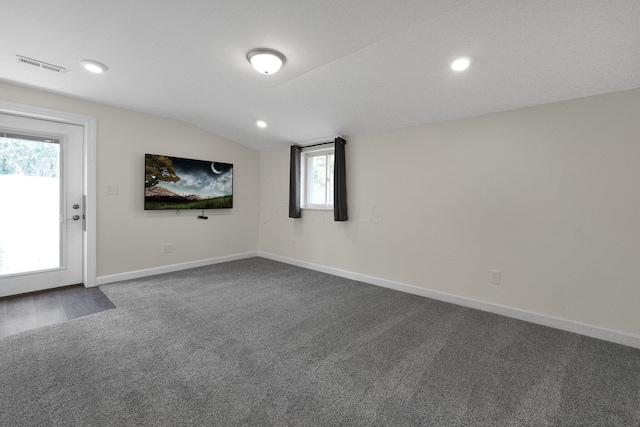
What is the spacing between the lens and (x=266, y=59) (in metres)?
2.32

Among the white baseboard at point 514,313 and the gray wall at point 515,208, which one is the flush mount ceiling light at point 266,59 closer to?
the gray wall at point 515,208

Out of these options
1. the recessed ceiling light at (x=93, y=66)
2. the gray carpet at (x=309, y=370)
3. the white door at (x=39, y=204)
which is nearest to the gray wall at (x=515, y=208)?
the gray carpet at (x=309, y=370)

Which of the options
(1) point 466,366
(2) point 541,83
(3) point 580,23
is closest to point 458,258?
(1) point 466,366

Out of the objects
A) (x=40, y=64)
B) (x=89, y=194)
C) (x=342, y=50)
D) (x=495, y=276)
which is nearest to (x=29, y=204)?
(x=89, y=194)

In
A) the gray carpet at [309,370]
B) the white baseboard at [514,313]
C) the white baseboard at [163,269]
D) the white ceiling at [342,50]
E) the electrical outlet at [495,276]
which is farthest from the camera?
the white baseboard at [163,269]

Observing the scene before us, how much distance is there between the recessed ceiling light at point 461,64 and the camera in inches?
89.6

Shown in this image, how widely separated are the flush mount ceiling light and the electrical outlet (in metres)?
3.01

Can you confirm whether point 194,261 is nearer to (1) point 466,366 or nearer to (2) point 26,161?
(2) point 26,161

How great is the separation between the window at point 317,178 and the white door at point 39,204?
3137 mm

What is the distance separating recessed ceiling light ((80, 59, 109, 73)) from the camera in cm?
253

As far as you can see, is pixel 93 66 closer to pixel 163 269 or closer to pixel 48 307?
pixel 48 307

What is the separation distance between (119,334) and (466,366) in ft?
9.14

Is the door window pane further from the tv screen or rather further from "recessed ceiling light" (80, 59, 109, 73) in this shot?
"recessed ceiling light" (80, 59, 109, 73)

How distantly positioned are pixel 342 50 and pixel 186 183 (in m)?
3.31
